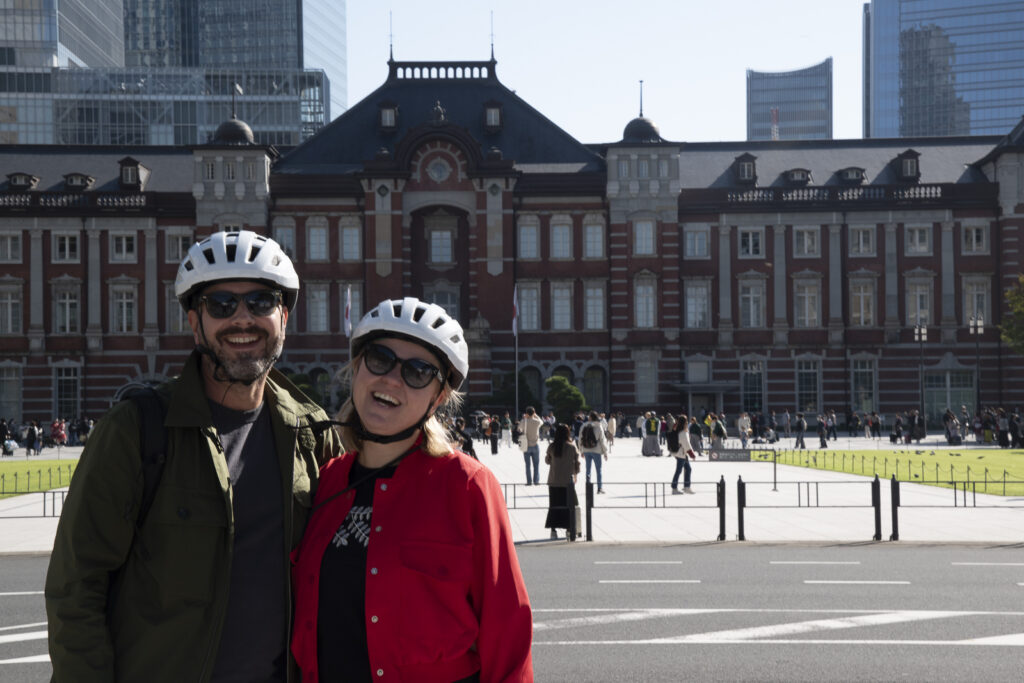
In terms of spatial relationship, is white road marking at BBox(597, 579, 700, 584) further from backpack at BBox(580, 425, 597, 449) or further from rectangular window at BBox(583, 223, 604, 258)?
rectangular window at BBox(583, 223, 604, 258)

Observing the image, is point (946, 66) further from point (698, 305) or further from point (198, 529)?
point (198, 529)

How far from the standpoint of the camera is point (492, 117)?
60.7 metres

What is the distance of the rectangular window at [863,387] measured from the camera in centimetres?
5834

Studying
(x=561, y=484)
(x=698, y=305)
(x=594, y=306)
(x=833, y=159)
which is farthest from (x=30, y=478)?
(x=833, y=159)

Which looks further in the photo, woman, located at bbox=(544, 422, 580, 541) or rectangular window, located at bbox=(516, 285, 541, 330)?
rectangular window, located at bbox=(516, 285, 541, 330)

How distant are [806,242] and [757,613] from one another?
50086 millimetres

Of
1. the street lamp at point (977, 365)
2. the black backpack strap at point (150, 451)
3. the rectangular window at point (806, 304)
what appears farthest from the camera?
the rectangular window at point (806, 304)

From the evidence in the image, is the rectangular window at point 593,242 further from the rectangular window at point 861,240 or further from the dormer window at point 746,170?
the rectangular window at point 861,240

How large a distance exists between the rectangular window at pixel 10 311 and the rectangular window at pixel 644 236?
32371 mm

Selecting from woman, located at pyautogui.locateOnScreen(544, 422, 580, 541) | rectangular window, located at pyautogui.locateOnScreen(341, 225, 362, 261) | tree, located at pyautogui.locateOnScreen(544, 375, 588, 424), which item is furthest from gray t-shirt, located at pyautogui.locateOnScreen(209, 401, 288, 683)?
rectangular window, located at pyautogui.locateOnScreen(341, 225, 362, 261)

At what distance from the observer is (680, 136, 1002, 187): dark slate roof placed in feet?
198

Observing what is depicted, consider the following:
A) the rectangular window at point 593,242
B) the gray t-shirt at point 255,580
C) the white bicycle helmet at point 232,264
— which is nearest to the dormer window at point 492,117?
the rectangular window at point 593,242

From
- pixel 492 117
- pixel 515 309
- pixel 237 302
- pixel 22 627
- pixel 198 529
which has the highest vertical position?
pixel 492 117

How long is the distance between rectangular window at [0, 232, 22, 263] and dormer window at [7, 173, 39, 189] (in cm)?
261
